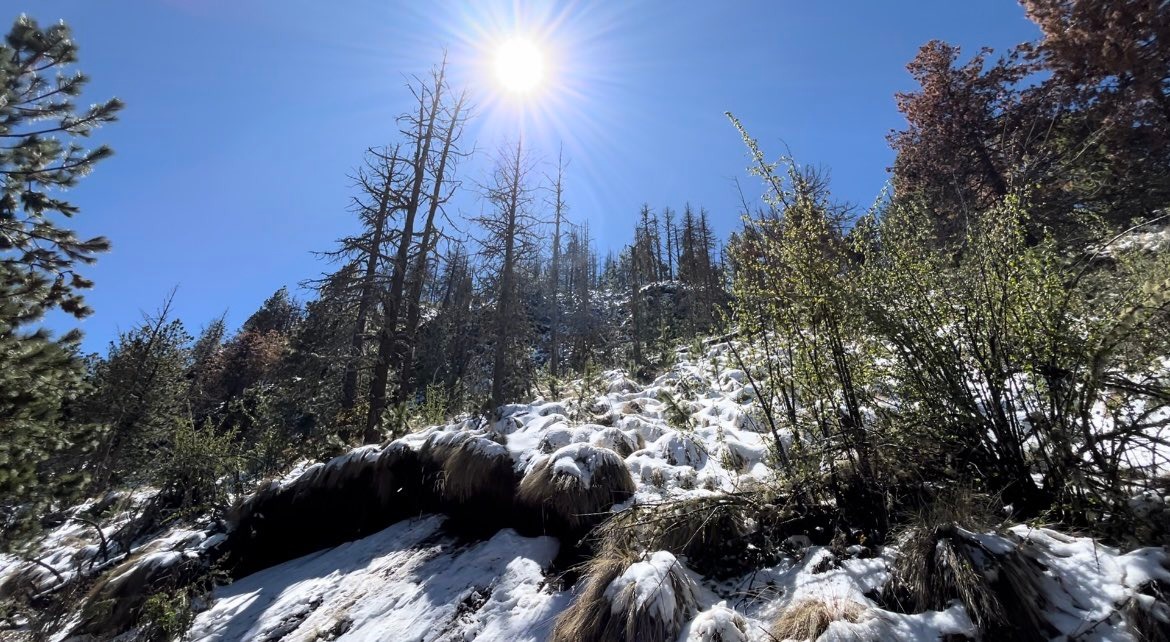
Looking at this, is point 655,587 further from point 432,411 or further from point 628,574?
point 432,411

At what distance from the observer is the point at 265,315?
1513 inches

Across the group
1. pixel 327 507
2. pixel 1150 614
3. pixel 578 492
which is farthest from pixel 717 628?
pixel 327 507

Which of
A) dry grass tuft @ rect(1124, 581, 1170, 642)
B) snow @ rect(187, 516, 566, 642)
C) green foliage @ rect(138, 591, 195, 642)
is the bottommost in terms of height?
green foliage @ rect(138, 591, 195, 642)

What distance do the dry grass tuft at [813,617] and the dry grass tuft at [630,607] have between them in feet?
1.60

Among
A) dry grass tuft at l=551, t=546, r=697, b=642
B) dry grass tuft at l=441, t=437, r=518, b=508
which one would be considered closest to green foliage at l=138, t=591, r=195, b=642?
dry grass tuft at l=441, t=437, r=518, b=508

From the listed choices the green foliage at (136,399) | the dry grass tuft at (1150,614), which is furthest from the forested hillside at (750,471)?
the green foliage at (136,399)

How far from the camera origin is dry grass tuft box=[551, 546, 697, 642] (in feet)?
7.95

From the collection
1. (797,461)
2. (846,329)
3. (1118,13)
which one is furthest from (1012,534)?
(1118,13)

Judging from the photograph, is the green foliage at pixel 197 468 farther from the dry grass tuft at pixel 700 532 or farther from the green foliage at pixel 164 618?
the dry grass tuft at pixel 700 532

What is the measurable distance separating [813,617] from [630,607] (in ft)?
2.96

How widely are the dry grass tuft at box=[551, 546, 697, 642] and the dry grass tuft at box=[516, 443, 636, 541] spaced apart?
3.52 ft

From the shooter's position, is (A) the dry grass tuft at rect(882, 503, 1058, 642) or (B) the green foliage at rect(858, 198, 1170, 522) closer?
(A) the dry grass tuft at rect(882, 503, 1058, 642)

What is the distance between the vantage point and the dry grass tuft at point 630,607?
2.42 metres

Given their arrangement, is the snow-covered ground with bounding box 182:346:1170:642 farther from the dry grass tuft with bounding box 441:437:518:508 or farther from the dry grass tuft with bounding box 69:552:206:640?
the dry grass tuft with bounding box 69:552:206:640
